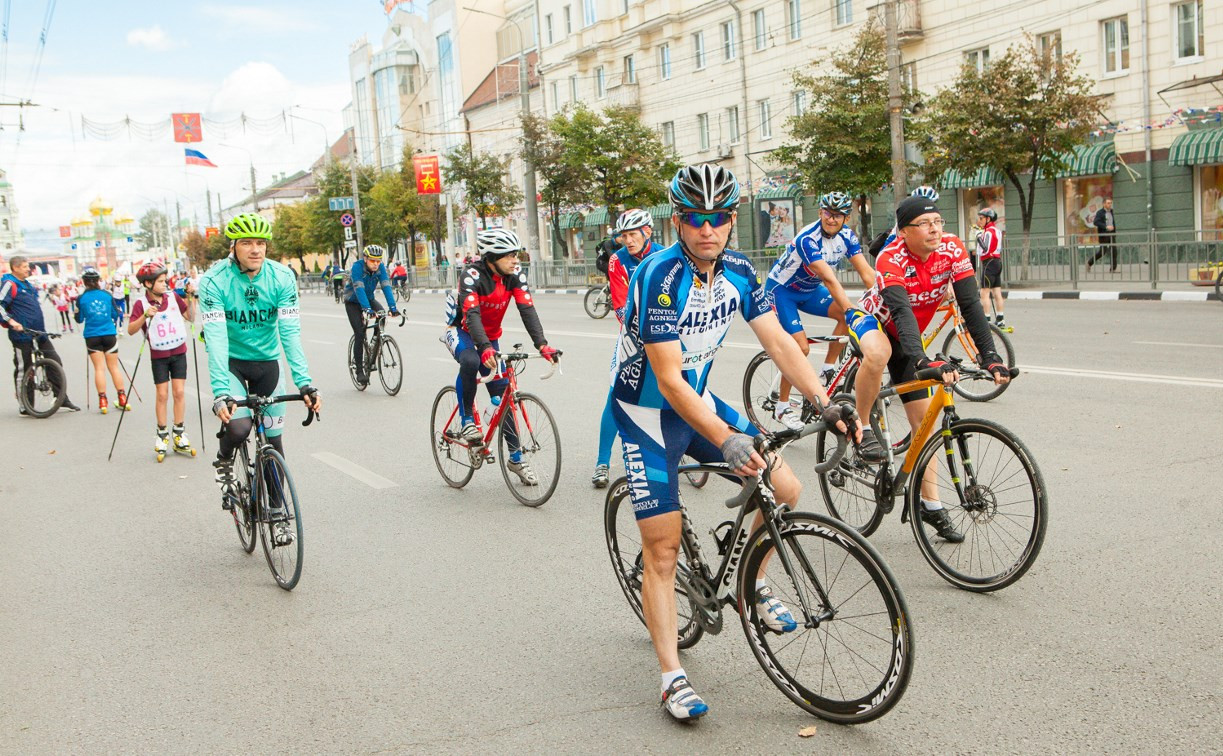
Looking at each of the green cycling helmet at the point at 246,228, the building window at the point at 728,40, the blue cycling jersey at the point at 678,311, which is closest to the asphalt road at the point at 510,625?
the blue cycling jersey at the point at 678,311

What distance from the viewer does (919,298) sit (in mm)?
5961

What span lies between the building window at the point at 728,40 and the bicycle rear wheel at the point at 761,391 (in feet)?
118

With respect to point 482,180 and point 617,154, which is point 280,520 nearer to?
point 617,154

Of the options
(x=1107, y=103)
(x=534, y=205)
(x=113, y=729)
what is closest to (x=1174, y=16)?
(x=1107, y=103)

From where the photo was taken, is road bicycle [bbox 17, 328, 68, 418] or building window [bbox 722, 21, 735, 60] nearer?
road bicycle [bbox 17, 328, 68, 418]

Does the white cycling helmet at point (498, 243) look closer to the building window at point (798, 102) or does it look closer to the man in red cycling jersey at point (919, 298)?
the man in red cycling jersey at point (919, 298)

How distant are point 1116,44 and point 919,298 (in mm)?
26531

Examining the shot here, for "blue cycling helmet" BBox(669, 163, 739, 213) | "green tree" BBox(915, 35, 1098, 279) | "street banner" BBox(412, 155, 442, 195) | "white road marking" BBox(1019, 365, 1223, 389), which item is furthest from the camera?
"street banner" BBox(412, 155, 442, 195)

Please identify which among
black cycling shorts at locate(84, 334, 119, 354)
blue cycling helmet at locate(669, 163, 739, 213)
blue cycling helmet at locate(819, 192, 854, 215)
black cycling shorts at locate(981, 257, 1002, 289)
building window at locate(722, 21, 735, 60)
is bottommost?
black cycling shorts at locate(84, 334, 119, 354)

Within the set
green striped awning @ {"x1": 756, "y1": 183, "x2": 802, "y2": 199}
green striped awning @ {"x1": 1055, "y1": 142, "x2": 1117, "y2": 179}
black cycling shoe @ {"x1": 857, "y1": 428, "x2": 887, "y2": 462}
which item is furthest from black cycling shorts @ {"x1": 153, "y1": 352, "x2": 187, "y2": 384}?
green striped awning @ {"x1": 756, "y1": 183, "x2": 802, "y2": 199}

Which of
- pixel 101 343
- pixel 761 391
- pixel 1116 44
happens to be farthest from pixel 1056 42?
pixel 101 343

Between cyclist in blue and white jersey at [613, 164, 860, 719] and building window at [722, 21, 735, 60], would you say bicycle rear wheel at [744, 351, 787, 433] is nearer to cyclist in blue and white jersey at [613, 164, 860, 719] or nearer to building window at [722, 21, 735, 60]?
cyclist in blue and white jersey at [613, 164, 860, 719]

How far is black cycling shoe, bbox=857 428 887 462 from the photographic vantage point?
5.48m

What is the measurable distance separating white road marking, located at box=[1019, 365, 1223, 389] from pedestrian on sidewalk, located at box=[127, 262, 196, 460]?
8.75 m
